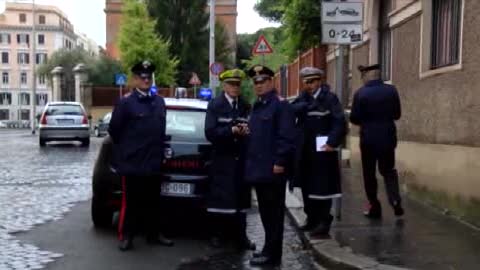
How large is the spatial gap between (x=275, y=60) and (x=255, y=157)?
40826 millimetres

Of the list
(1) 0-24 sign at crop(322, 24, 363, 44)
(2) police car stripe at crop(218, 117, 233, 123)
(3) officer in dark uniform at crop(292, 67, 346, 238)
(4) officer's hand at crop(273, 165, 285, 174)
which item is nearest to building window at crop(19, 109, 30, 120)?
(1) 0-24 sign at crop(322, 24, 363, 44)

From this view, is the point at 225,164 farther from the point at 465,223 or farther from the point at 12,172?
the point at 12,172

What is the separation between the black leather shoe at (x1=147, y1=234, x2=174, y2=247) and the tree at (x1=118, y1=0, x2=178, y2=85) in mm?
38522

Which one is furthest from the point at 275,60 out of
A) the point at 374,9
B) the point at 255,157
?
the point at 255,157

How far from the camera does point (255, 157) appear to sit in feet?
20.9

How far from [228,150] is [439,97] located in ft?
12.5

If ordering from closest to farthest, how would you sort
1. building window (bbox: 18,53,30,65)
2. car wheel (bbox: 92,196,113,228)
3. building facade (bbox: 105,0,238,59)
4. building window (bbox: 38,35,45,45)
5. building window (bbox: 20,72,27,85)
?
1. car wheel (bbox: 92,196,113,228)
2. building facade (bbox: 105,0,238,59)
3. building window (bbox: 20,72,27,85)
4. building window (bbox: 18,53,30,65)
5. building window (bbox: 38,35,45,45)

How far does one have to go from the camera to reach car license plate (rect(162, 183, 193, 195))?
7.54 m

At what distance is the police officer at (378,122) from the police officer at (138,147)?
248 cm

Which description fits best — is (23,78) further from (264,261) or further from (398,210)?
(264,261)

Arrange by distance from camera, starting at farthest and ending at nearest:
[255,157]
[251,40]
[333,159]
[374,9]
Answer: [251,40]
[374,9]
[333,159]
[255,157]

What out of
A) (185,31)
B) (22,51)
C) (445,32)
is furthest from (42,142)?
(22,51)

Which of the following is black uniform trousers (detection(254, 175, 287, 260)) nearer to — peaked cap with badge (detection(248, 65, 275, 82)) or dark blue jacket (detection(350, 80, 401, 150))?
peaked cap with badge (detection(248, 65, 275, 82))

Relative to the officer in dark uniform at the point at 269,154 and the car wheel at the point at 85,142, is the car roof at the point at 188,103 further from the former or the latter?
the car wheel at the point at 85,142
